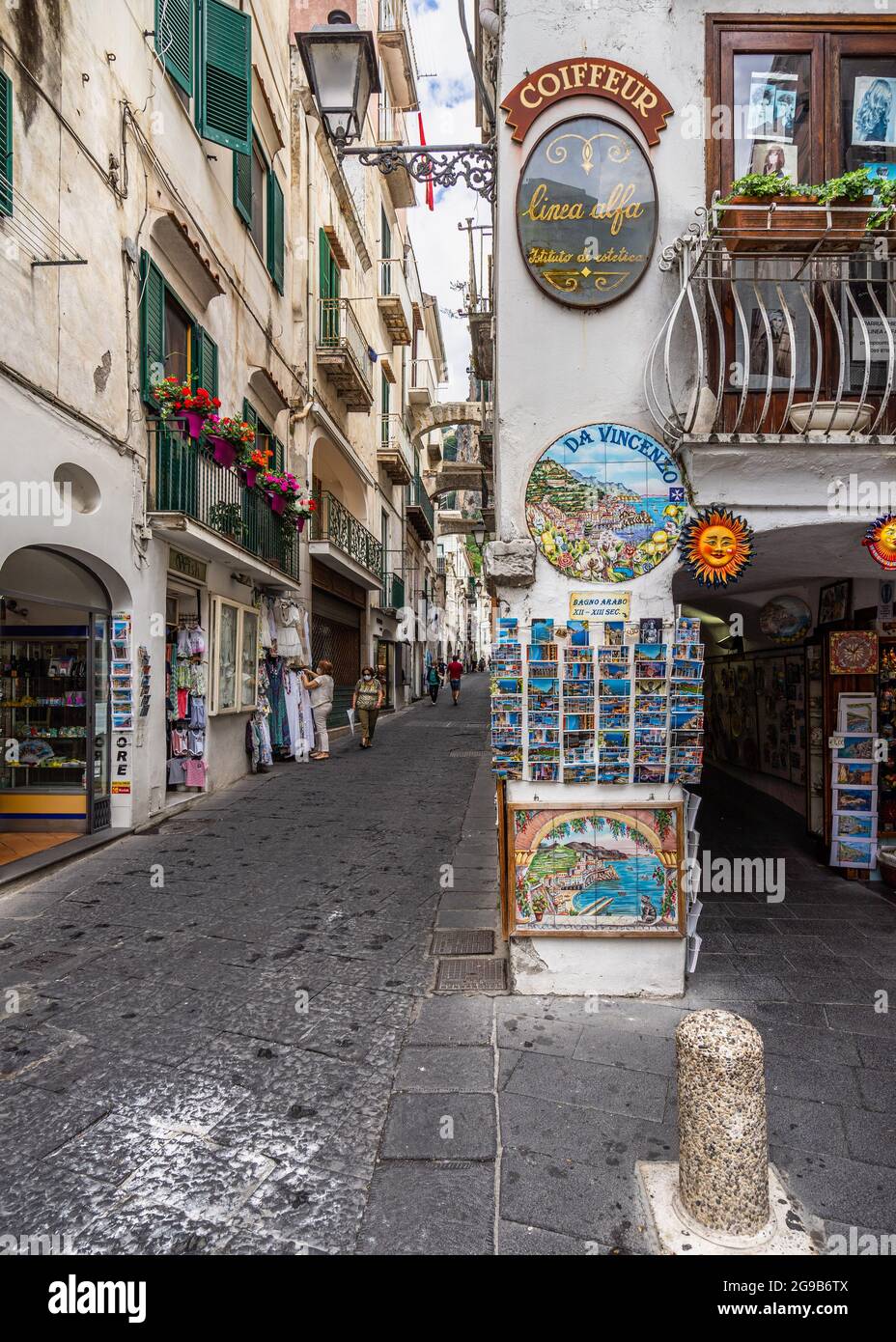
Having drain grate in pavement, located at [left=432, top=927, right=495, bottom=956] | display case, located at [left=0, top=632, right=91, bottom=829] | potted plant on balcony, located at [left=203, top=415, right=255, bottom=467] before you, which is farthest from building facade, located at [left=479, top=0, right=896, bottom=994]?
potted plant on balcony, located at [left=203, top=415, right=255, bottom=467]

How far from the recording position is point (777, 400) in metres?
4.42

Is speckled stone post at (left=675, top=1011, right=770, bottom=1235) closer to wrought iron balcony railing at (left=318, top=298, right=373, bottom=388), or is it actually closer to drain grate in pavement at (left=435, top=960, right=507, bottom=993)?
drain grate in pavement at (left=435, top=960, right=507, bottom=993)

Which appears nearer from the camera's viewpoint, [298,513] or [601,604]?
[601,604]

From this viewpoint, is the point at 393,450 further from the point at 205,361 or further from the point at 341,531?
the point at 205,361

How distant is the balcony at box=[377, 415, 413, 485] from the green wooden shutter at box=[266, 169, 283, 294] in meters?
10.1

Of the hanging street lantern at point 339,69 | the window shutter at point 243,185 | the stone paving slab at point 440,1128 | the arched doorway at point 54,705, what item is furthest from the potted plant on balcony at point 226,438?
the stone paving slab at point 440,1128

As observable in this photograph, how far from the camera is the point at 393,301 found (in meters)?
23.8

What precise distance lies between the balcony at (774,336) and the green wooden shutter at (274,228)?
37.3 ft

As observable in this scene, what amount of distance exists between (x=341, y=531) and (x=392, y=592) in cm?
760

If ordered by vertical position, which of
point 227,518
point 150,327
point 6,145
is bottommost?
point 227,518

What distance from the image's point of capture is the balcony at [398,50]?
2195 centimetres

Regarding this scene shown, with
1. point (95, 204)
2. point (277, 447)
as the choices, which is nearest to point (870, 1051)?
point (95, 204)

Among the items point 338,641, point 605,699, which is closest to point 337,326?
point 338,641
